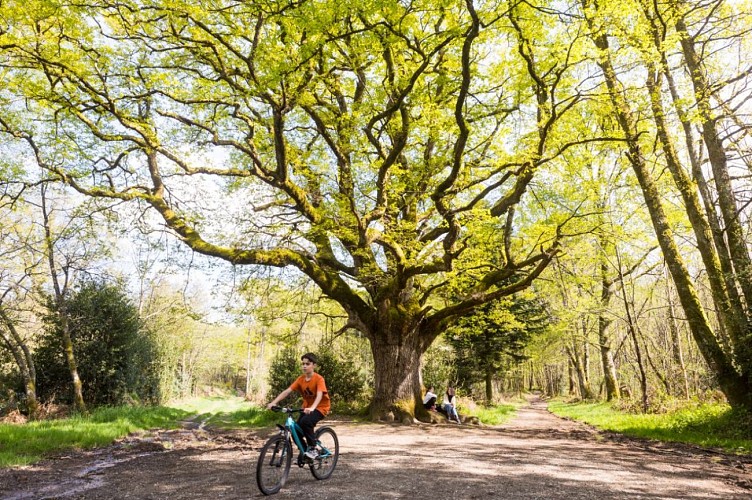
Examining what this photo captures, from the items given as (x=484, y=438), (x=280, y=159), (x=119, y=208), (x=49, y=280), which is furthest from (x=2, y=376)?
(x=484, y=438)

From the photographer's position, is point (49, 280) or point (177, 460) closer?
point (177, 460)

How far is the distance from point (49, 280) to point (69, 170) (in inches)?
350

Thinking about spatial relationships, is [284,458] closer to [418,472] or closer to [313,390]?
[313,390]

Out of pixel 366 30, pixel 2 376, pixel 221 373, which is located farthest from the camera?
pixel 221 373

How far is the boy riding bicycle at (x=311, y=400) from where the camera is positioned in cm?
576

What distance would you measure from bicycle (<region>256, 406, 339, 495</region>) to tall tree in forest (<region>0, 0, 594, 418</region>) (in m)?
5.86

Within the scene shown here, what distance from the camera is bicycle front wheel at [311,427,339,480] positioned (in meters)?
5.85

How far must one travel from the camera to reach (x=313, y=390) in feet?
19.5

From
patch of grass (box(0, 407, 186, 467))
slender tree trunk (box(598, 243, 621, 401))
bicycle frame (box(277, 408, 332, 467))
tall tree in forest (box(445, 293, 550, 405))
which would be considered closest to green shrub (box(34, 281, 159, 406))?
patch of grass (box(0, 407, 186, 467))

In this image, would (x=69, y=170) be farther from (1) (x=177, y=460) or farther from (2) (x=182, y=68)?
(1) (x=177, y=460)

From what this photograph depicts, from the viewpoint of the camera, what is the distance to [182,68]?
10594 millimetres

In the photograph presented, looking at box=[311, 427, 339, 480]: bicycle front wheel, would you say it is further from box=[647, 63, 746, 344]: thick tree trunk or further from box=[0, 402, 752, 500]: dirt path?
box=[647, 63, 746, 344]: thick tree trunk

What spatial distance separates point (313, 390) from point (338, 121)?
7.30m

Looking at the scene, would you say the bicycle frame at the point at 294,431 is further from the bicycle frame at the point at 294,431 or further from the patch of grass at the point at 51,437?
the patch of grass at the point at 51,437
